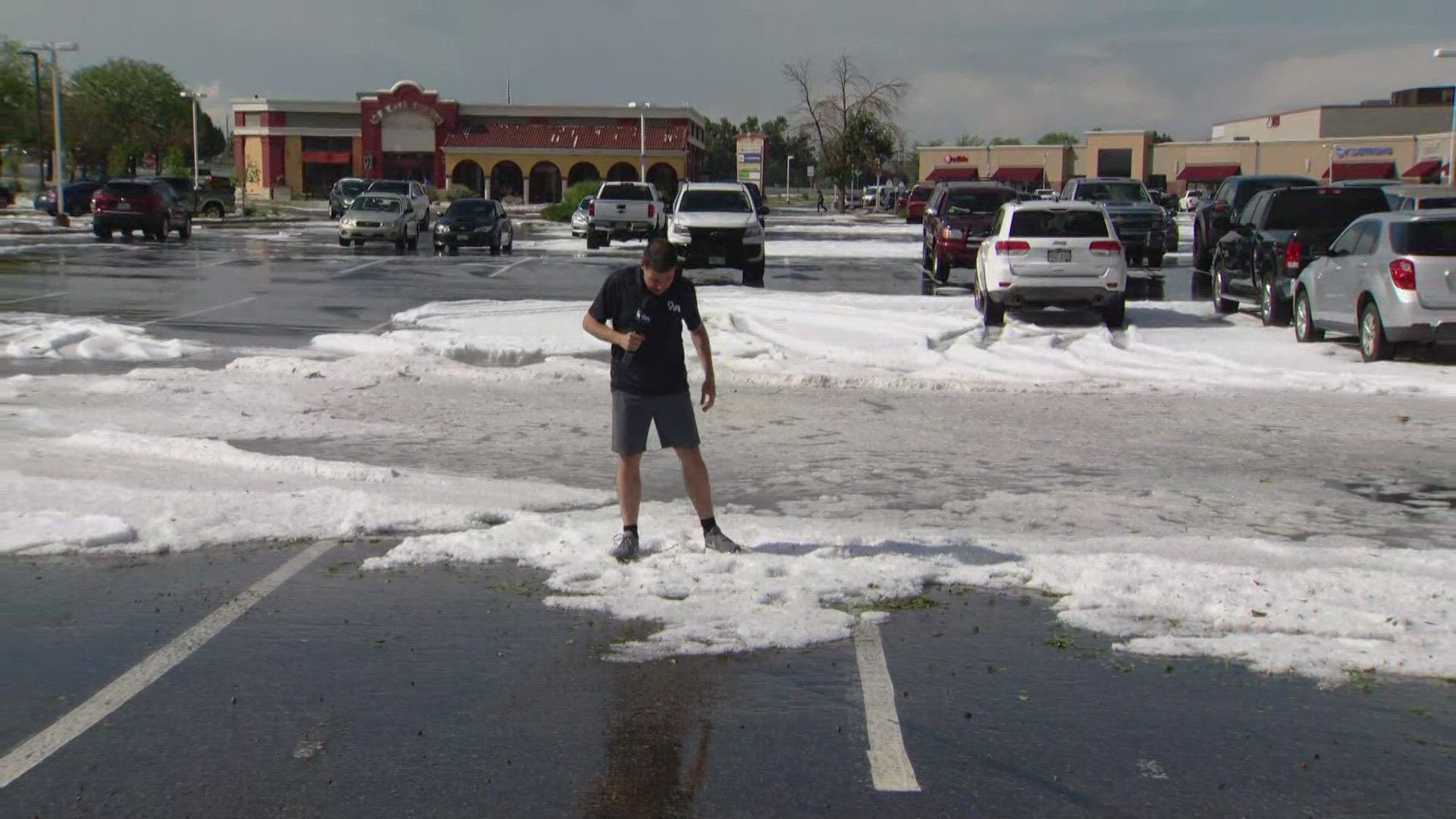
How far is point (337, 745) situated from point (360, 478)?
448 centimetres

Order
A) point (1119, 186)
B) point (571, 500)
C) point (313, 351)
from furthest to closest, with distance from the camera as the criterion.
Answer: point (1119, 186) → point (313, 351) → point (571, 500)

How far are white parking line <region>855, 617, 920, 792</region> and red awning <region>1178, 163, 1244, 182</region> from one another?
102 meters

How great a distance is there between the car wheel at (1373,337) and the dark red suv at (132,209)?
33.4 meters

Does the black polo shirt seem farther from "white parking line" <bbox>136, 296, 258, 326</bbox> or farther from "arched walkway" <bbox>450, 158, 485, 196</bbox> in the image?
"arched walkway" <bbox>450, 158, 485, 196</bbox>

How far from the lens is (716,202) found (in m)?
28.9

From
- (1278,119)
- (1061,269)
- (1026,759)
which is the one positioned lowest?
(1026,759)

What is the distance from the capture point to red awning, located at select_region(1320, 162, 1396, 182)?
94.1 meters

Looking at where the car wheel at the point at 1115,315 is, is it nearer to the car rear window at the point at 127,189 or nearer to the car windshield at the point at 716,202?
the car windshield at the point at 716,202

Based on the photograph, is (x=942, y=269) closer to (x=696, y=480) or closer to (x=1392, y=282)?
(x=1392, y=282)

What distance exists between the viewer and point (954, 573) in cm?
701

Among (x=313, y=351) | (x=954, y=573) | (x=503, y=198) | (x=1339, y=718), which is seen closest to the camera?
(x=1339, y=718)

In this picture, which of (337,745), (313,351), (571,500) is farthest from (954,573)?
(313,351)

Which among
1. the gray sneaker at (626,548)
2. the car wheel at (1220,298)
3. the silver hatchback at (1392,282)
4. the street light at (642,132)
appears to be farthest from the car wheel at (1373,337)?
the street light at (642,132)

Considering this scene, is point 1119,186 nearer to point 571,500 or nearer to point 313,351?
point 313,351
